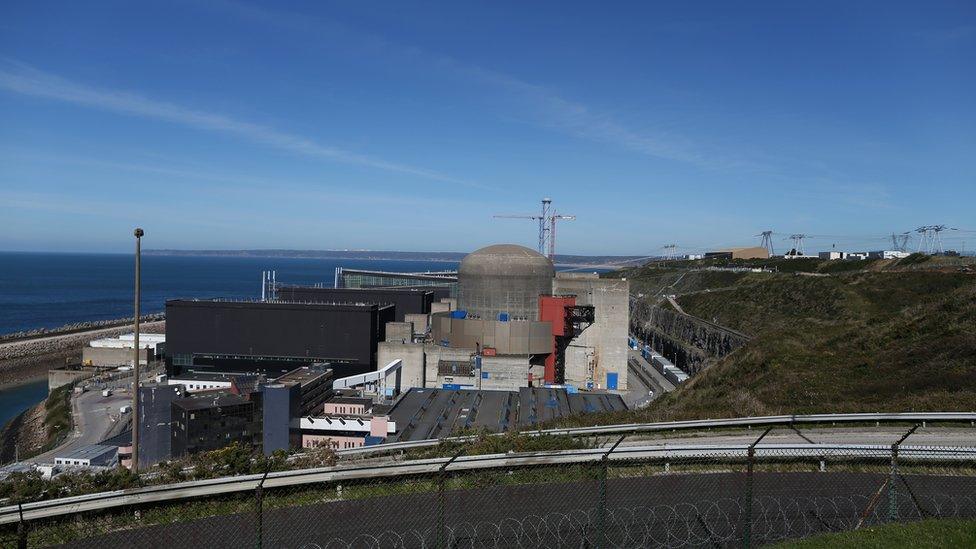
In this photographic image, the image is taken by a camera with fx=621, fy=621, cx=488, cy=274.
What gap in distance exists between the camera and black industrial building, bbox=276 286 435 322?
235 ft

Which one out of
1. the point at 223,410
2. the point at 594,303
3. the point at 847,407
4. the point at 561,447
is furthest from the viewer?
the point at 594,303

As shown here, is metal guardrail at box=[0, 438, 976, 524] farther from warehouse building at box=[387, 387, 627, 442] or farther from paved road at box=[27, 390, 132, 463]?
paved road at box=[27, 390, 132, 463]

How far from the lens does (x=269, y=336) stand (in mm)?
57125

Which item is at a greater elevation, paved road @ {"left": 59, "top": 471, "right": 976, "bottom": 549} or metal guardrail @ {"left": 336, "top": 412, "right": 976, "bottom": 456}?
metal guardrail @ {"left": 336, "top": 412, "right": 976, "bottom": 456}

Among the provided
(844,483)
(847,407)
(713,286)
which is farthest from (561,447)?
(713,286)

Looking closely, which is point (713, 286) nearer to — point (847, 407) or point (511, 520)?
point (847, 407)

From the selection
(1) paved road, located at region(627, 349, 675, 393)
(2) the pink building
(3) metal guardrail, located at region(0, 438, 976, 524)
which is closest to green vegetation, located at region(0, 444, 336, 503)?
(3) metal guardrail, located at region(0, 438, 976, 524)

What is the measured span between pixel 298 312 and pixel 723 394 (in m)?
41.6

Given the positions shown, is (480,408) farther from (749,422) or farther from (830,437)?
(749,422)

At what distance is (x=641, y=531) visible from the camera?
27.8 ft

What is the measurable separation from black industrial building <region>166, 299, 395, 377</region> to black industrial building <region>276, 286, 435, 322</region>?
13.6 metres

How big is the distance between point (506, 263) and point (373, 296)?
26006 mm

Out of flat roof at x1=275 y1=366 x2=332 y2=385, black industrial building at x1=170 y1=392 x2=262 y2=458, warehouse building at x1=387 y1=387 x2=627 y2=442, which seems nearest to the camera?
black industrial building at x1=170 y1=392 x2=262 y2=458

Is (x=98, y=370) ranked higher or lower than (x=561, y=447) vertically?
lower
